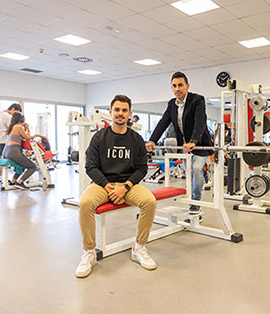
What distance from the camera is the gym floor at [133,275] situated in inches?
68.1

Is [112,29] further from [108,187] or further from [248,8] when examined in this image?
[108,187]

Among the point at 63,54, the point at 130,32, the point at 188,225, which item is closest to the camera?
the point at 188,225

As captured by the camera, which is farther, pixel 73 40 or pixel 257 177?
pixel 73 40

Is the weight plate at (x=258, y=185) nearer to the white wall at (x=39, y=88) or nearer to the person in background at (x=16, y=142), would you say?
the person in background at (x=16, y=142)

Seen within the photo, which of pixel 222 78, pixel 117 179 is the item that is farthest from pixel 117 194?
pixel 222 78

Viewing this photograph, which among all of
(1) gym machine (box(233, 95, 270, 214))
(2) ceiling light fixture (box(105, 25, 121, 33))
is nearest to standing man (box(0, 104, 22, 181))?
(2) ceiling light fixture (box(105, 25, 121, 33))

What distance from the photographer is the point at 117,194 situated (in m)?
2.28

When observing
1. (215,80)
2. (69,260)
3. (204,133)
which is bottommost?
(69,260)

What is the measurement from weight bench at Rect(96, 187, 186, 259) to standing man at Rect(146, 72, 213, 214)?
11.9 inches

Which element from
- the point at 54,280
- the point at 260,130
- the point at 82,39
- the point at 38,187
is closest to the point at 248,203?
the point at 260,130

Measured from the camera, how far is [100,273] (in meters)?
2.14

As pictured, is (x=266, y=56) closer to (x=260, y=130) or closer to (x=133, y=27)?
(x=133, y=27)

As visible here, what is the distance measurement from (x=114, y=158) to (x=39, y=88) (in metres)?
8.98

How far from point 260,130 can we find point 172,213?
1982mm
